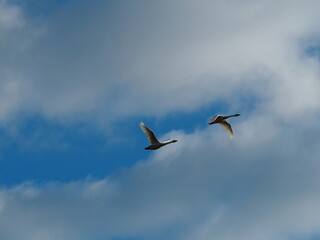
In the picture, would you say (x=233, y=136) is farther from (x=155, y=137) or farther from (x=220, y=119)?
(x=155, y=137)

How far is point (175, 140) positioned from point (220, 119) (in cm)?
2101

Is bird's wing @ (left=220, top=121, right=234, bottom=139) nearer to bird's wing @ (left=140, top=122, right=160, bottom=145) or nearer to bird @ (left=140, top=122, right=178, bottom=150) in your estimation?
bird @ (left=140, top=122, right=178, bottom=150)

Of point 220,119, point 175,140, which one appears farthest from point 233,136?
point 175,140

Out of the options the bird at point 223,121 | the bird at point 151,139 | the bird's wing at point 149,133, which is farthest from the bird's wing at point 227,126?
the bird's wing at point 149,133

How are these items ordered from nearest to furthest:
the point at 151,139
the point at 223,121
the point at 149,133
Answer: the point at 149,133
the point at 151,139
the point at 223,121

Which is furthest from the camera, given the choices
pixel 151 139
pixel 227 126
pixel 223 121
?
pixel 227 126

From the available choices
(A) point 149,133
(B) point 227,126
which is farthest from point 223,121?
(A) point 149,133

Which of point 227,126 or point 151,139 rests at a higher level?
point 227,126

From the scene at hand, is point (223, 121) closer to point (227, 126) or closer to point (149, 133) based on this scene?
point (227, 126)

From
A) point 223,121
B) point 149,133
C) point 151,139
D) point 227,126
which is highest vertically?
point 223,121

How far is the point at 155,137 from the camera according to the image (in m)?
161

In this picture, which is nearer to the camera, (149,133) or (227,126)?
(149,133)

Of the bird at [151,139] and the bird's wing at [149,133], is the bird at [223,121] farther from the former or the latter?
the bird's wing at [149,133]

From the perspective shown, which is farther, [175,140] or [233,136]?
[233,136]
